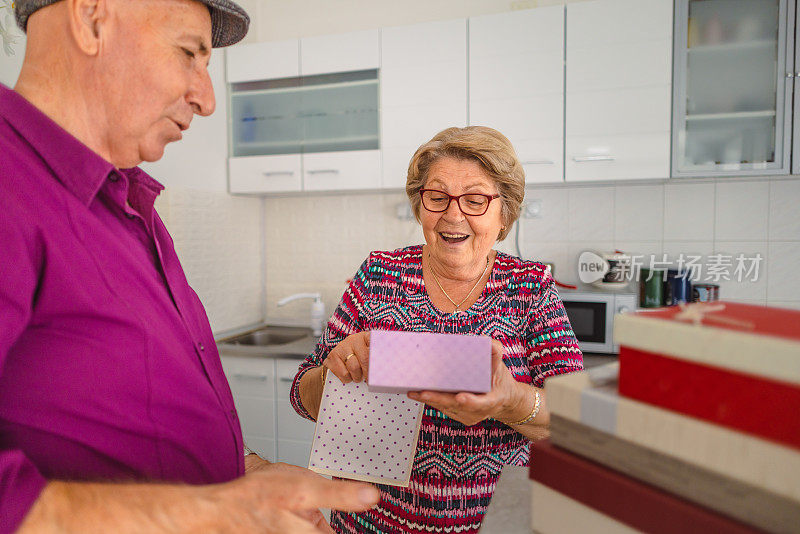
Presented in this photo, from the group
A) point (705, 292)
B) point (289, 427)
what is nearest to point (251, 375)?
point (289, 427)

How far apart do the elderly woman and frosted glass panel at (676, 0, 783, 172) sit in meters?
1.33

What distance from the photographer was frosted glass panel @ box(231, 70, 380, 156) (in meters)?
2.49

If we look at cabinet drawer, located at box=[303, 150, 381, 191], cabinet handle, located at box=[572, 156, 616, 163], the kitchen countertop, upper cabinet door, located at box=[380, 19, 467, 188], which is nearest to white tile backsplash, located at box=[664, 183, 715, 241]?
cabinet handle, located at box=[572, 156, 616, 163]

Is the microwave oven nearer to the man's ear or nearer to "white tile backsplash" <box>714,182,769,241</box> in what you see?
"white tile backsplash" <box>714,182,769,241</box>

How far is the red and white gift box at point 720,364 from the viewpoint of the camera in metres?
0.33

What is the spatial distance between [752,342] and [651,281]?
2.18 metres

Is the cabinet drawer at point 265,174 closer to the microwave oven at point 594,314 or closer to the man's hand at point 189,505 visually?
the microwave oven at point 594,314

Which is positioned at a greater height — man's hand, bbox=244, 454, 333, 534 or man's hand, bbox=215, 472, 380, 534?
man's hand, bbox=215, 472, 380, 534

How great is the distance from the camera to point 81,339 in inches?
24.3

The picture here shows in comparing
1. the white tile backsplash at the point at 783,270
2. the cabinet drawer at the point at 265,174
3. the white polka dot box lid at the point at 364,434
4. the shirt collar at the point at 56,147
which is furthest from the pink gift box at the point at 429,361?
the white tile backsplash at the point at 783,270

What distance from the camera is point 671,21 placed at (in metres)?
2.07

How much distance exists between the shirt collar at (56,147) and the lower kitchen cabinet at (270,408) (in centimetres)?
172

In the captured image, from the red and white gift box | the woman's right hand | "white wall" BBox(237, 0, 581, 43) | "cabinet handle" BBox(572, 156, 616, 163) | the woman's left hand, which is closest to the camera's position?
the red and white gift box

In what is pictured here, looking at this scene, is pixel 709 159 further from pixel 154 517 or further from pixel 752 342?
pixel 154 517
